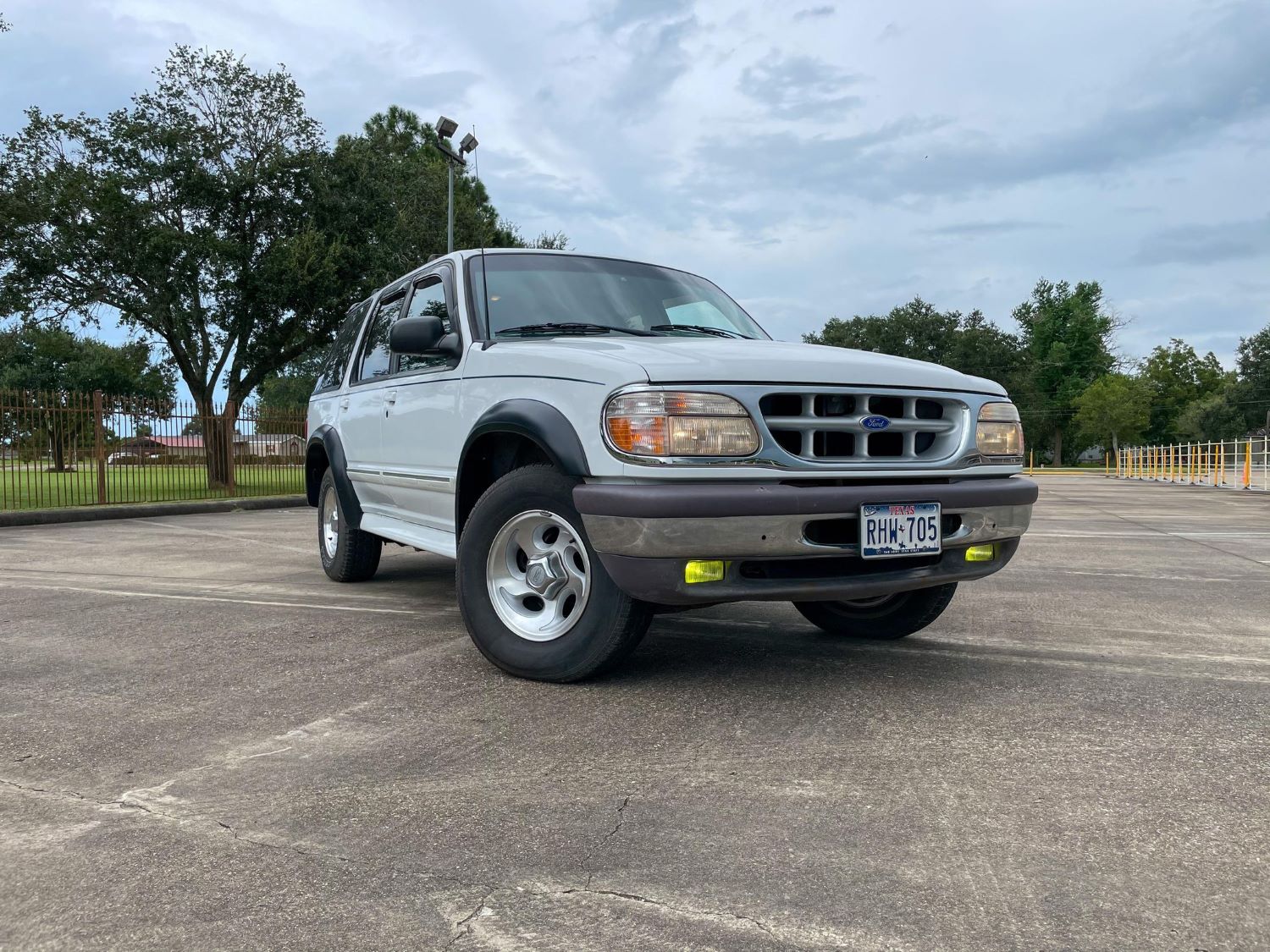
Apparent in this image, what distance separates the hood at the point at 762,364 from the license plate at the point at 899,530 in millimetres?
479

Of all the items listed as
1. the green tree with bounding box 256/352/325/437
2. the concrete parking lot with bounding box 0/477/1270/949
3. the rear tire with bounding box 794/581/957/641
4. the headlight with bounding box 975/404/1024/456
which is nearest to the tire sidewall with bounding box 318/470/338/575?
the green tree with bounding box 256/352/325/437

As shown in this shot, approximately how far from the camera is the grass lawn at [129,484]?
46.2 feet

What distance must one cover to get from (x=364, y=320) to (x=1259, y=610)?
5.74m

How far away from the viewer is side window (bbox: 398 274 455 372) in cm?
492

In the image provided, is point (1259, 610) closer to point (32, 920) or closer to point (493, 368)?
point (493, 368)

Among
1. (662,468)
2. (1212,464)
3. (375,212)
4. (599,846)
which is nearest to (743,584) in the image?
(662,468)

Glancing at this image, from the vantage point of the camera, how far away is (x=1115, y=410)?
77750 mm

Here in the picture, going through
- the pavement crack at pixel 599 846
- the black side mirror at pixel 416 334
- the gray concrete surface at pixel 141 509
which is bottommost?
the pavement crack at pixel 599 846

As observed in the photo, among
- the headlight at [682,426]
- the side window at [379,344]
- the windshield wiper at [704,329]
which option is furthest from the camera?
the side window at [379,344]

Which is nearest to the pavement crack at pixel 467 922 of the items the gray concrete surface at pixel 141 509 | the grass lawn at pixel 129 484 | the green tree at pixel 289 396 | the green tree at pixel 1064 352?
the green tree at pixel 289 396

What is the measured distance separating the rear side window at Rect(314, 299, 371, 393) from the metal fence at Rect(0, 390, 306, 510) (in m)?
8.99

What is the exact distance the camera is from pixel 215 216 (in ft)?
64.7

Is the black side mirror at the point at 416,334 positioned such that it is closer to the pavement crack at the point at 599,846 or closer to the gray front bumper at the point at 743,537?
the gray front bumper at the point at 743,537

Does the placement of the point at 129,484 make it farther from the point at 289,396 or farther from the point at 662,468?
the point at 289,396
